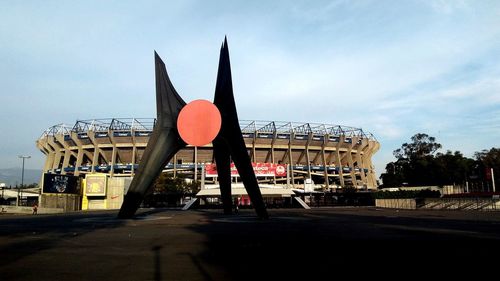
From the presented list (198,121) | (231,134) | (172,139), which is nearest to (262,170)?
(231,134)

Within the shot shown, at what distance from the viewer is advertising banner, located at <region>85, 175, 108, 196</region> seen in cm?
6469

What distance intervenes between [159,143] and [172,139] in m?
0.90

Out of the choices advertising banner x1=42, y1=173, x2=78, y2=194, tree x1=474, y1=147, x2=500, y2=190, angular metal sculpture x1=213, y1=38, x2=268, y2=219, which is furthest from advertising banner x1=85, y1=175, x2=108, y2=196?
tree x1=474, y1=147, x2=500, y2=190

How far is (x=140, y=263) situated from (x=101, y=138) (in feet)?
284

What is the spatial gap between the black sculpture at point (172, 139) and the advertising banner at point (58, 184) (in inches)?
1351

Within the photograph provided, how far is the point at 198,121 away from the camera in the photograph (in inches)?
1059

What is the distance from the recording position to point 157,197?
71.9 metres

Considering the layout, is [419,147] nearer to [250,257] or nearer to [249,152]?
[249,152]

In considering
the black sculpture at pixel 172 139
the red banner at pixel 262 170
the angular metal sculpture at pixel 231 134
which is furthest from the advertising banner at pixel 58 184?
the angular metal sculpture at pixel 231 134

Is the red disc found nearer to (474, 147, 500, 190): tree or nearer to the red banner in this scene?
the red banner

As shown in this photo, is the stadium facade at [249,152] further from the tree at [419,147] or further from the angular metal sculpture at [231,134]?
the angular metal sculpture at [231,134]

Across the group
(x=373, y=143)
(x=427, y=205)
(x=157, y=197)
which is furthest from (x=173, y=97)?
(x=373, y=143)

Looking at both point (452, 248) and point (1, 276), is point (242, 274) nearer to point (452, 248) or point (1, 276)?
point (1, 276)

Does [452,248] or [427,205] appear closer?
[452,248]
